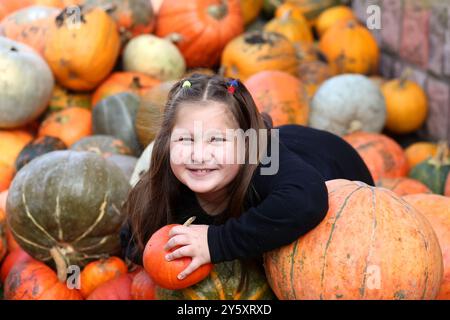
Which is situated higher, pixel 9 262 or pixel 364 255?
pixel 364 255

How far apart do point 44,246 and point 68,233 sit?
0.13 metres

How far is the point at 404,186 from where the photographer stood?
10.9ft

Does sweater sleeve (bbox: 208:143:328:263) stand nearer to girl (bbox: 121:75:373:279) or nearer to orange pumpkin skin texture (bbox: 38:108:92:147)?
girl (bbox: 121:75:373:279)

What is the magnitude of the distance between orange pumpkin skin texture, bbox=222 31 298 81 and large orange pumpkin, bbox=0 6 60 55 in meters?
1.40

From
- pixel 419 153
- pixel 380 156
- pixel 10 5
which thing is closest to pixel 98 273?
pixel 380 156

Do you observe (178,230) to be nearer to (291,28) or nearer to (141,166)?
(141,166)

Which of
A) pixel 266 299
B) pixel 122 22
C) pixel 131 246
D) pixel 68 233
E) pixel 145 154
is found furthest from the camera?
pixel 122 22

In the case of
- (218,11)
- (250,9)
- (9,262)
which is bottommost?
(9,262)

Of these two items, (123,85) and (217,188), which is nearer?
(217,188)

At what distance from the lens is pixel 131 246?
2.45 metres

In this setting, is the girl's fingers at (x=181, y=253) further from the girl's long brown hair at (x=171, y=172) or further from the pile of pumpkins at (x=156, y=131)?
the girl's long brown hair at (x=171, y=172)

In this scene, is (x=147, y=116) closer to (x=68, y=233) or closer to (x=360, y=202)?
(x=68, y=233)

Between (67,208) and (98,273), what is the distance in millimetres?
346

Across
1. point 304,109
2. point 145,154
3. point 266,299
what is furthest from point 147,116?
point 266,299
